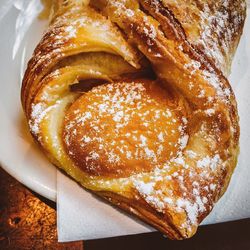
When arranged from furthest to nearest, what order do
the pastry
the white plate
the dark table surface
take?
the dark table surface → the white plate → the pastry

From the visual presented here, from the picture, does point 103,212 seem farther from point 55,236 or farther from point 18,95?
point 18,95

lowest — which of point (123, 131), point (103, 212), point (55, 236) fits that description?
point (55, 236)

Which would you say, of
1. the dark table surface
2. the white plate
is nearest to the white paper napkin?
the white plate

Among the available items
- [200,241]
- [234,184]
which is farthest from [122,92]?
[200,241]

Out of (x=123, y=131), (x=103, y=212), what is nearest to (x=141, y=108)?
(x=123, y=131)

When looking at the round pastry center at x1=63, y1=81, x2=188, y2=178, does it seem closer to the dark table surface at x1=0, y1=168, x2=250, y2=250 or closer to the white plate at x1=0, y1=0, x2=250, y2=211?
the white plate at x1=0, y1=0, x2=250, y2=211

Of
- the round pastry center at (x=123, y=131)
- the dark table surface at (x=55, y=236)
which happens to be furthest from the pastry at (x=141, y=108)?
the dark table surface at (x=55, y=236)

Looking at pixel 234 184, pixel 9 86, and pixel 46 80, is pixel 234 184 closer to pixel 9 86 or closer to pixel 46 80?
pixel 46 80
